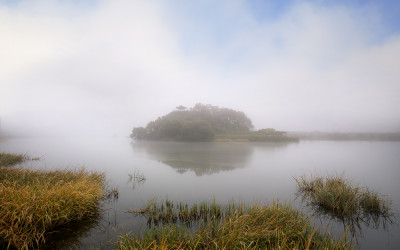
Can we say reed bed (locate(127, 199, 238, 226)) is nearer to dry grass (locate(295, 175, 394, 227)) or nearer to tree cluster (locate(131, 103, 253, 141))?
dry grass (locate(295, 175, 394, 227))

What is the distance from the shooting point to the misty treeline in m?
58.5

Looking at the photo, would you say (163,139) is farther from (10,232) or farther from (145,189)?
(10,232)

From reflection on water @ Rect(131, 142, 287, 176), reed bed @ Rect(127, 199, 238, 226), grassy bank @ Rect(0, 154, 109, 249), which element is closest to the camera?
grassy bank @ Rect(0, 154, 109, 249)

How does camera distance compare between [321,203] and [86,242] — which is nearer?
[86,242]

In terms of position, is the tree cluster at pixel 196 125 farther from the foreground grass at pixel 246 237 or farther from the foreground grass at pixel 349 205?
the foreground grass at pixel 246 237

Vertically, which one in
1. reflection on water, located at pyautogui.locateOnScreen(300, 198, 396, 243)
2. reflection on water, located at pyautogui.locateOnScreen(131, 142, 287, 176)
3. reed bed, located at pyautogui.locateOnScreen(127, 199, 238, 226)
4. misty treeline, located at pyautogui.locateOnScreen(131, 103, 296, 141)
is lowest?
reflection on water, located at pyautogui.locateOnScreen(131, 142, 287, 176)

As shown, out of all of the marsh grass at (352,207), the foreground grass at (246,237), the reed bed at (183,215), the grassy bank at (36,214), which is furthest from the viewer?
the marsh grass at (352,207)

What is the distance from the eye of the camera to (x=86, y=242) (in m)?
4.24

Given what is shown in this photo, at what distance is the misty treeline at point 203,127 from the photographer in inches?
2304

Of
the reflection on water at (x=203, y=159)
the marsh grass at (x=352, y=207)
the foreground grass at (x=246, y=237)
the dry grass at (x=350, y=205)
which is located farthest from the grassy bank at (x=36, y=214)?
the reflection on water at (x=203, y=159)

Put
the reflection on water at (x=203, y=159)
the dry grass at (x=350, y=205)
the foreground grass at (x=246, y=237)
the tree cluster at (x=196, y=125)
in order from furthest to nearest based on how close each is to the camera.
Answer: the tree cluster at (x=196, y=125) → the reflection on water at (x=203, y=159) → the dry grass at (x=350, y=205) → the foreground grass at (x=246, y=237)

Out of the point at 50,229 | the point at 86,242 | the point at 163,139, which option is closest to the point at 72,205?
the point at 50,229

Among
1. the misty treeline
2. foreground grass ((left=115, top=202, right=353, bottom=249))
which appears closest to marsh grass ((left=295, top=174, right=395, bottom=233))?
foreground grass ((left=115, top=202, right=353, bottom=249))

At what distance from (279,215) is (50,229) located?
19.4 ft
